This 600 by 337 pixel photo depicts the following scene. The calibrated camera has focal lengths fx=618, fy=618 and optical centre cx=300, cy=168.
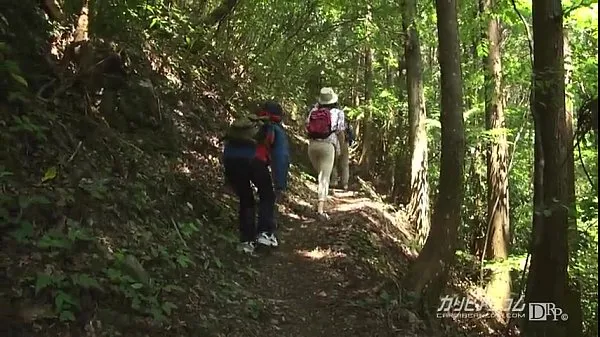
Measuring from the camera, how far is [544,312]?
6223 mm

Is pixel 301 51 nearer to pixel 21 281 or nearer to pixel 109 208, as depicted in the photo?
pixel 109 208

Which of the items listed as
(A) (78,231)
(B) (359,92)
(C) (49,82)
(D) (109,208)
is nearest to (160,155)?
(C) (49,82)

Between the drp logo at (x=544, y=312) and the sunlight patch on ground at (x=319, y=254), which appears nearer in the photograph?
the drp logo at (x=544, y=312)

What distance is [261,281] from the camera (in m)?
7.20

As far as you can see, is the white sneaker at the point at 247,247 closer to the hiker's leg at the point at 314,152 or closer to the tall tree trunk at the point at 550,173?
the hiker's leg at the point at 314,152

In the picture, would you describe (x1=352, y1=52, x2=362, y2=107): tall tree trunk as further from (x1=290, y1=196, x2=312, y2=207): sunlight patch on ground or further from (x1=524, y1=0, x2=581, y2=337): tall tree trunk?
(x1=524, y1=0, x2=581, y2=337): tall tree trunk

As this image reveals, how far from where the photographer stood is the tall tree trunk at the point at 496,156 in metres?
12.4

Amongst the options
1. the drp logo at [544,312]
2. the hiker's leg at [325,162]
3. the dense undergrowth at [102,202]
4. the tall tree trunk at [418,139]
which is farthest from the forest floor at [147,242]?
the tall tree trunk at [418,139]

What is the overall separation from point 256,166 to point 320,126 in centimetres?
250

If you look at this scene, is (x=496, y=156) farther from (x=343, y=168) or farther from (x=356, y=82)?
(x=356, y=82)

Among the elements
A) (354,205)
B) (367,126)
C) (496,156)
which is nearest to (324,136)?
(354,205)

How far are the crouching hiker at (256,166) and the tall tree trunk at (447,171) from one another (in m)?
2.00

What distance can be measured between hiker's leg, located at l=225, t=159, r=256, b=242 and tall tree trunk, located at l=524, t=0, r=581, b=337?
3383 mm

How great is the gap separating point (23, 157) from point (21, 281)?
6.13ft
